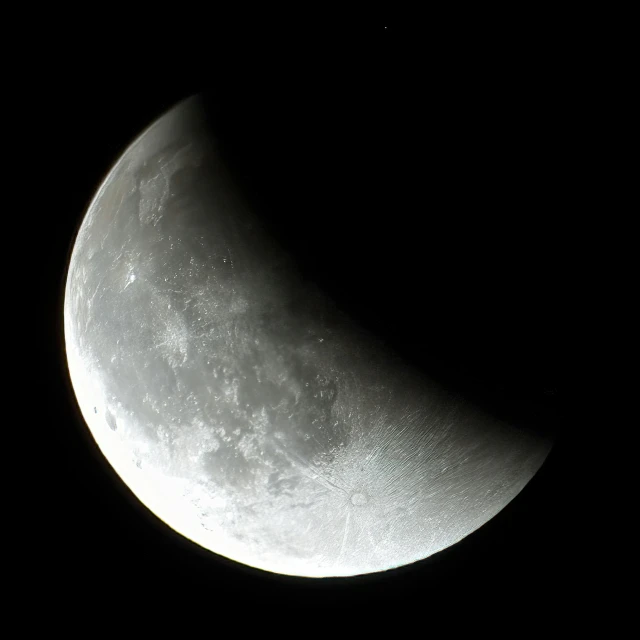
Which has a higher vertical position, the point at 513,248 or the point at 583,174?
the point at 583,174

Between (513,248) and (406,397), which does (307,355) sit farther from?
(513,248)

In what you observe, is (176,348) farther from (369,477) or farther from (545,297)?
(545,297)

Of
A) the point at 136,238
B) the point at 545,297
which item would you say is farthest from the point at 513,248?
the point at 136,238

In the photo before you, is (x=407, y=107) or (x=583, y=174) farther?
(x=583, y=174)

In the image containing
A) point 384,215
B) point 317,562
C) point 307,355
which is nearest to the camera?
point 384,215

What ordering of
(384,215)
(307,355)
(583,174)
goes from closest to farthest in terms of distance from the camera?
(384,215) < (307,355) < (583,174)

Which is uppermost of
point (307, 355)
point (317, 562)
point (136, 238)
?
point (136, 238)

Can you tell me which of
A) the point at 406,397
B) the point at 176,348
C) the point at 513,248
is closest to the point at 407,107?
the point at 513,248
